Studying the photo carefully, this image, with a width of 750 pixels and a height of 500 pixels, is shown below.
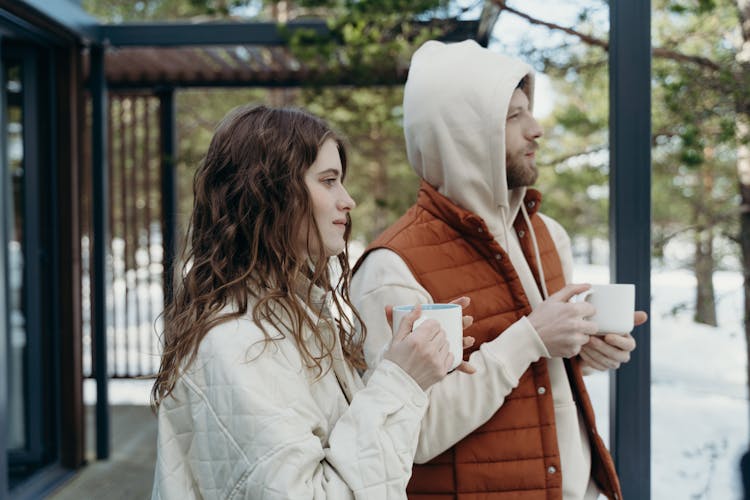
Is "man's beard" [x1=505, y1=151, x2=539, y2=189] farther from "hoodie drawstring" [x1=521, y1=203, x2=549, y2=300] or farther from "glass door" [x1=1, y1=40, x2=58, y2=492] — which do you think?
"glass door" [x1=1, y1=40, x2=58, y2=492]

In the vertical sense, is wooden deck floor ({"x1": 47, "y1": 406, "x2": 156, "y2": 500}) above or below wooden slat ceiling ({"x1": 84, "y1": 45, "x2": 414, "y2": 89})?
below

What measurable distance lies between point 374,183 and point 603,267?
7.33 m

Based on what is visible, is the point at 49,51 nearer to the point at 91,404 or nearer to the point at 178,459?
the point at 91,404

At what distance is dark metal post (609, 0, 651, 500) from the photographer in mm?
1754

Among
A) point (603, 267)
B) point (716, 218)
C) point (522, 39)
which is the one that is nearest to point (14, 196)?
point (522, 39)

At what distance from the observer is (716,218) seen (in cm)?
503

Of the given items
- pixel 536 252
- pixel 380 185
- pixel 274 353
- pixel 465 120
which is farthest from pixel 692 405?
pixel 380 185

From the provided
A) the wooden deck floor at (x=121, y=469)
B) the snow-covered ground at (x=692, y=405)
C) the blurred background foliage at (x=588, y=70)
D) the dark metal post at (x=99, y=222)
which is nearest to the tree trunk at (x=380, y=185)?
the blurred background foliage at (x=588, y=70)

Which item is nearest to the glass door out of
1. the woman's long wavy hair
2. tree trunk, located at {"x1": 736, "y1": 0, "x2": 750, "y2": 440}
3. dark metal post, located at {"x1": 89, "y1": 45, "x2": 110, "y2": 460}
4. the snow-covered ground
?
dark metal post, located at {"x1": 89, "y1": 45, "x2": 110, "y2": 460}

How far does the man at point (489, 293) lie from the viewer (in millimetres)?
1312

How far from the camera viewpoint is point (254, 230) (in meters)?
1.11

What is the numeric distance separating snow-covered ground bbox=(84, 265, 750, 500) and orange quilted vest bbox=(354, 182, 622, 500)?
0.61m

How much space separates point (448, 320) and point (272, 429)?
1.11 ft

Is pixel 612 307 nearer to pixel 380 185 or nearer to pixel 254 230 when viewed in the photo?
pixel 254 230
